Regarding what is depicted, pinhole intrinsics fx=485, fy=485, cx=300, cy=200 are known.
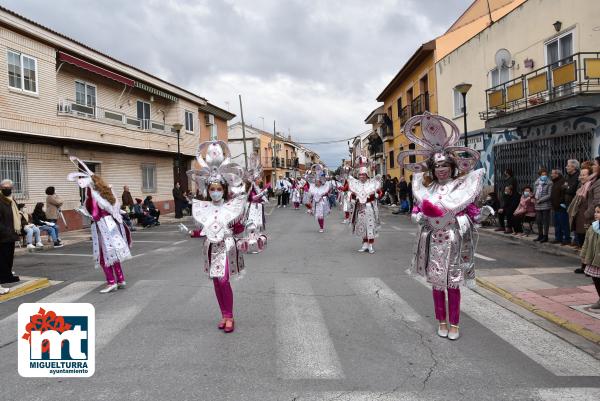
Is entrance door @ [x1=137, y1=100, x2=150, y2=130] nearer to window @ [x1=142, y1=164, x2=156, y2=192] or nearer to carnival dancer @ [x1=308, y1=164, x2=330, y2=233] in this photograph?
window @ [x1=142, y1=164, x2=156, y2=192]

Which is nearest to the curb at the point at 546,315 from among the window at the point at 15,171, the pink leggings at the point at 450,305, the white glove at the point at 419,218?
the pink leggings at the point at 450,305

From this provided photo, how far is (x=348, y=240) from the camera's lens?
12938mm

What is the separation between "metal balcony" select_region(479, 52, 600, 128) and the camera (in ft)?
37.7

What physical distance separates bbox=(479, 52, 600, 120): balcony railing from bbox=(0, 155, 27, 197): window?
15395 mm

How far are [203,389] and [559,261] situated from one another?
798 centimetres

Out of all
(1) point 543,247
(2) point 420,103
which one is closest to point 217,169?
(1) point 543,247

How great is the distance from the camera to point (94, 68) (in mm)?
19453

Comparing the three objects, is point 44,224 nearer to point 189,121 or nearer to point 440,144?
point 440,144

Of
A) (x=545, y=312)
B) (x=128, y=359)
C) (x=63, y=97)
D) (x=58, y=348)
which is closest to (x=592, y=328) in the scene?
(x=545, y=312)

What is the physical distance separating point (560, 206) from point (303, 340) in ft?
25.4

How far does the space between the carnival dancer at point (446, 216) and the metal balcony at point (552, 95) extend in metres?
8.28

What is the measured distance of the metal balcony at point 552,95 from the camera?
11500mm

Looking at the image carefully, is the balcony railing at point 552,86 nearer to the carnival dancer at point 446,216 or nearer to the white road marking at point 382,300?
the white road marking at point 382,300

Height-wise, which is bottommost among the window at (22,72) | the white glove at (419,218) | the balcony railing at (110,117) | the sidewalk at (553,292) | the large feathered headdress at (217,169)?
the sidewalk at (553,292)
